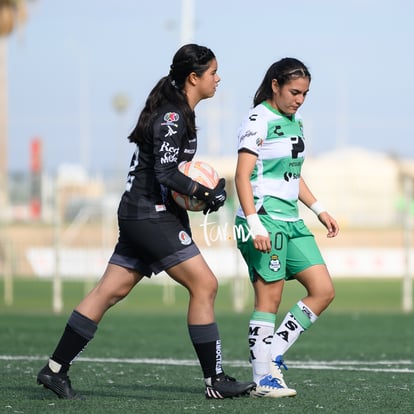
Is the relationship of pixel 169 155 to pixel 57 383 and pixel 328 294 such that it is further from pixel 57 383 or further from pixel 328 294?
pixel 57 383

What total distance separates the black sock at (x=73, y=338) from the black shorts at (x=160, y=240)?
0.53m

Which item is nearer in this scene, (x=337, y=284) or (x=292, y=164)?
(x=292, y=164)

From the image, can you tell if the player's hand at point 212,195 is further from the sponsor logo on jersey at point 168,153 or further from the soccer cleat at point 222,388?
the soccer cleat at point 222,388

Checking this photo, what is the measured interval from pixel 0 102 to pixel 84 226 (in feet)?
44.3

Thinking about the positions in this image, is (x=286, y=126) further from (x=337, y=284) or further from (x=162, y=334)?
(x=337, y=284)

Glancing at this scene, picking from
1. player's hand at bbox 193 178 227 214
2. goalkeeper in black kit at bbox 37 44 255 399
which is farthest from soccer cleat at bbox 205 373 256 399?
player's hand at bbox 193 178 227 214

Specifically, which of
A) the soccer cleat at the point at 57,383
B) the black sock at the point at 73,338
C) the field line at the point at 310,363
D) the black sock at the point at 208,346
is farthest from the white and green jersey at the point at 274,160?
the field line at the point at 310,363

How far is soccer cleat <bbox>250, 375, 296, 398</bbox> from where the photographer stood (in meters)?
6.83

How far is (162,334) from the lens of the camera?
13.4 metres

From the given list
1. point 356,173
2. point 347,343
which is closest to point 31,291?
point 347,343

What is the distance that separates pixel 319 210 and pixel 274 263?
78 centimetres

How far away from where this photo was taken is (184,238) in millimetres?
6598

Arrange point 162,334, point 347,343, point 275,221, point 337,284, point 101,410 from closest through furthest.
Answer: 1. point 101,410
2. point 275,221
3. point 347,343
4. point 162,334
5. point 337,284

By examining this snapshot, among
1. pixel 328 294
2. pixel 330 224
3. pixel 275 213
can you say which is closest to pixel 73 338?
pixel 275 213
